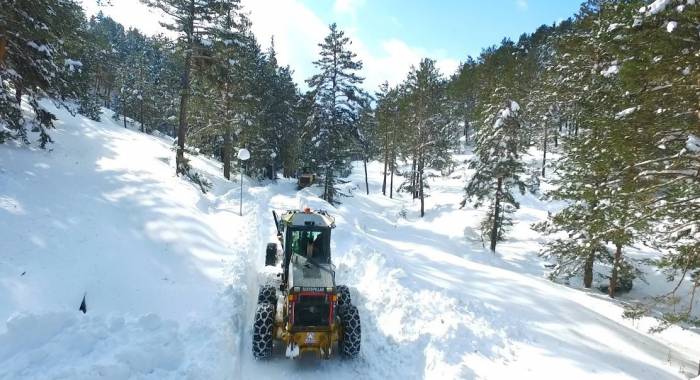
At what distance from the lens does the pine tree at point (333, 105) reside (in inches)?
1121

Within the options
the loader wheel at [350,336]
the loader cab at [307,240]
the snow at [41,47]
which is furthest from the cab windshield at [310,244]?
the snow at [41,47]

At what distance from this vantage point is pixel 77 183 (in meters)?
13.4

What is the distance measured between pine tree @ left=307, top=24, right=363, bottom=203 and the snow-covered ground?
544 inches

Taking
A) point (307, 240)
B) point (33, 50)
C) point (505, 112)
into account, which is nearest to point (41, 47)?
point (33, 50)

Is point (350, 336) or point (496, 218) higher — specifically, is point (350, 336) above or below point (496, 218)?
below

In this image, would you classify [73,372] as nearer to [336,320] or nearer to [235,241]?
[336,320]

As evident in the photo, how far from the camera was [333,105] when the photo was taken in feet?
93.9

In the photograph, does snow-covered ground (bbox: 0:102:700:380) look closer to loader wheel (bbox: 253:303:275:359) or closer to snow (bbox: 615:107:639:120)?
loader wheel (bbox: 253:303:275:359)

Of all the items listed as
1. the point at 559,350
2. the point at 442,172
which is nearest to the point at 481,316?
the point at 559,350

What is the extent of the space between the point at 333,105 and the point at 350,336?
75.6 feet

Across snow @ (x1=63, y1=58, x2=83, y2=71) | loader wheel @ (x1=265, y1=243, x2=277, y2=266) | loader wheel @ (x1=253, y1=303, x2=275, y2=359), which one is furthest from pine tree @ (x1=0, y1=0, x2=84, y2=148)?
loader wheel @ (x1=253, y1=303, x2=275, y2=359)

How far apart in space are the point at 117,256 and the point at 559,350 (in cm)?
1032

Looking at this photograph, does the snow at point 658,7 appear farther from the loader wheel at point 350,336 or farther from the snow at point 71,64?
the snow at point 71,64

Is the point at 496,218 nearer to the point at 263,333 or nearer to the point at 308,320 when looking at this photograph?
the point at 308,320
